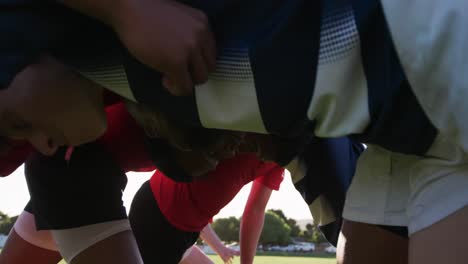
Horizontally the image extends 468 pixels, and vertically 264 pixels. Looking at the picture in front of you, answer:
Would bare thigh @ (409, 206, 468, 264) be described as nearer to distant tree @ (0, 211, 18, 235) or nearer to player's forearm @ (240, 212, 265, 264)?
player's forearm @ (240, 212, 265, 264)

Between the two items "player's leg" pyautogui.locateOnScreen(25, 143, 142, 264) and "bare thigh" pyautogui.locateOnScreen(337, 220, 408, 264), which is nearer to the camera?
"bare thigh" pyautogui.locateOnScreen(337, 220, 408, 264)

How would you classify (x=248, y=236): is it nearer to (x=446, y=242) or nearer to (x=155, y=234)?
(x=155, y=234)

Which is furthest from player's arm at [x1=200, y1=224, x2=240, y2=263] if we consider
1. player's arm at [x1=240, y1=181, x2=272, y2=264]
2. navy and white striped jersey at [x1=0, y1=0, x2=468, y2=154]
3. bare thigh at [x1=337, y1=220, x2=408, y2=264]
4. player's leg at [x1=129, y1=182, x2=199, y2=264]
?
navy and white striped jersey at [x1=0, y1=0, x2=468, y2=154]

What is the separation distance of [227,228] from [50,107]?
4.63 m

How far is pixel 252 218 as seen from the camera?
54.8 inches

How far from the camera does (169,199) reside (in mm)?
1064

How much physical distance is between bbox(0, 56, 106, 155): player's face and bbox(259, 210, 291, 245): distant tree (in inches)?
188

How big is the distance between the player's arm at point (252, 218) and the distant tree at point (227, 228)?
3508 mm

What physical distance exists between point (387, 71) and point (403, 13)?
0.13ft

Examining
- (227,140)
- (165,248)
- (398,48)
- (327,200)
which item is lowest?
(165,248)

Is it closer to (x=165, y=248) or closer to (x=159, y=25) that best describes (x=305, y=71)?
(x=159, y=25)

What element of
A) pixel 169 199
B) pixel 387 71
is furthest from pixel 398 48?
pixel 169 199

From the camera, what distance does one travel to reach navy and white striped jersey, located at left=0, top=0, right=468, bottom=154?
41 centimetres

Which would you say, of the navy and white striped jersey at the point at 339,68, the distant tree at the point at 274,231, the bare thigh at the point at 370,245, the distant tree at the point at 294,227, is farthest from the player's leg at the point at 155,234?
the distant tree at the point at 294,227
